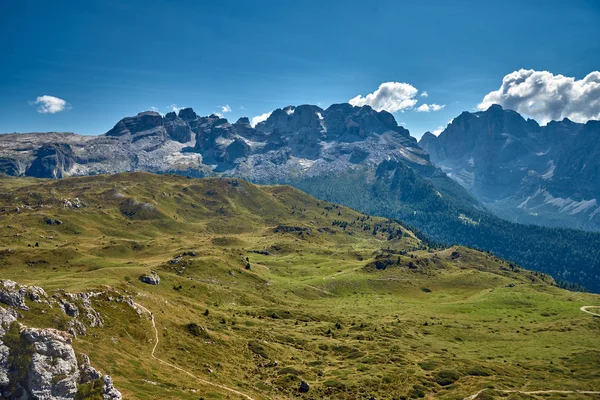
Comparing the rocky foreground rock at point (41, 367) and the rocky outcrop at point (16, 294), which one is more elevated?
the rocky outcrop at point (16, 294)

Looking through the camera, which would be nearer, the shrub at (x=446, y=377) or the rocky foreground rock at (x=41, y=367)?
the rocky foreground rock at (x=41, y=367)

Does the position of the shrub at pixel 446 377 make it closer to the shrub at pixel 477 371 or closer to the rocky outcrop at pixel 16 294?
the shrub at pixel 477 371

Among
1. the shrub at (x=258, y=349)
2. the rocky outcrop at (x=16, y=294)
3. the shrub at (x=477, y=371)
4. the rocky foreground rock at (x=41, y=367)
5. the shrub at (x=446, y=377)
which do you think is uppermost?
the rocky outcrop at (x=16, y=294)

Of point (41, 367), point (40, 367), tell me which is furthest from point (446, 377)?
point (40, 367)

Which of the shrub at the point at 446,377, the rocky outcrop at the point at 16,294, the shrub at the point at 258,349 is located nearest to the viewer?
the rocky outcrop at the point at 16,294

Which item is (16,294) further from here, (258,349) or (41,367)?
(258,349)

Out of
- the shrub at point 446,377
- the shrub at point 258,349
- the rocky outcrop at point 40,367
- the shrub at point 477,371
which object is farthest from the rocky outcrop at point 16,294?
the shrub at point 477,371

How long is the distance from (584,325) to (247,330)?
167 metres

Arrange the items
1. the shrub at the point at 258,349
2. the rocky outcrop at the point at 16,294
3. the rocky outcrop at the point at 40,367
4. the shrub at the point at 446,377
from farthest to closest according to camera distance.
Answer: the shrub at the point at 446,377 < the shrub at the point at 258,349 < the rocky outcrop at the point at 16,294 < the rocky outcrop at the point at 40,367

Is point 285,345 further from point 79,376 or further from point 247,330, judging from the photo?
point 79,376

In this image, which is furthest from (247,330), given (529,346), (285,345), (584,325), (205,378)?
(584,325)

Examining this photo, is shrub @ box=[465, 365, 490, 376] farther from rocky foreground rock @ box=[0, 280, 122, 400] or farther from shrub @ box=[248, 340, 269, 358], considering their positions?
rocky foreground rock @ box=[0, 280, 122, 400]

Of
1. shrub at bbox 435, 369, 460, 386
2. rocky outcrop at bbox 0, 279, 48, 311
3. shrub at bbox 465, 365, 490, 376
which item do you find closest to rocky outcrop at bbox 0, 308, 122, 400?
rocky outcrop at bbox 0, 279, 48, 311

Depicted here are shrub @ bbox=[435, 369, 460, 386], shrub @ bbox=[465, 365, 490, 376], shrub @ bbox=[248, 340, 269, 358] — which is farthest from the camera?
shrub @ bbox=[465, 365, 490, 376]
